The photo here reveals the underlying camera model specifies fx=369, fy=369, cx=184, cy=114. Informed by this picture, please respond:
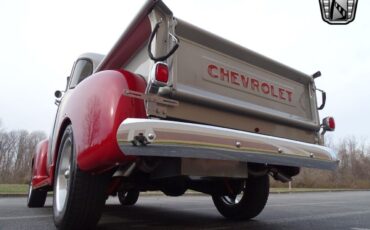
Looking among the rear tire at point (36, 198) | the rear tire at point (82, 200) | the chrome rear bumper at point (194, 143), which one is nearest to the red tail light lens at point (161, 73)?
the chrome rear bumper at point (194, 143)

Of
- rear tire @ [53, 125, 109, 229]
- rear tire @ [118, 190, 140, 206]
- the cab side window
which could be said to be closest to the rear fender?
rear tire @ [53, 125, 109, 229]

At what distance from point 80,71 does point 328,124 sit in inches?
127

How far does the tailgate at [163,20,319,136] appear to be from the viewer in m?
3.03

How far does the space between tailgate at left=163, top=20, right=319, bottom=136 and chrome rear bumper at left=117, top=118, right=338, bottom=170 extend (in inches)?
11.6

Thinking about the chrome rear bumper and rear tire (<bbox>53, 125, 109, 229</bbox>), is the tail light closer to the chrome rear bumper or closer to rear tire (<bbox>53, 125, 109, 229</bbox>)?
the chrome rear bumper

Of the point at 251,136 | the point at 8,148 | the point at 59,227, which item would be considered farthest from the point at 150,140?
the point at 8,148

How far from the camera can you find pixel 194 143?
2527 millimetres

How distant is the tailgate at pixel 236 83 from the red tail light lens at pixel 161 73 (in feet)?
0.51

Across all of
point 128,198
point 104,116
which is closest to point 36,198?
point 128,198

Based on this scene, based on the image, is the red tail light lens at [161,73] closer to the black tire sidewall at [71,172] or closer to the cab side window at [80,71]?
the black tire sidewall at [71,172]

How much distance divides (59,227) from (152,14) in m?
1.94

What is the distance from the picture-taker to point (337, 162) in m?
3.58

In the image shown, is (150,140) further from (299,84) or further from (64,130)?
(299,84)

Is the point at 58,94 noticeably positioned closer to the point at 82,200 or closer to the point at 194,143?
the point at 82,200
